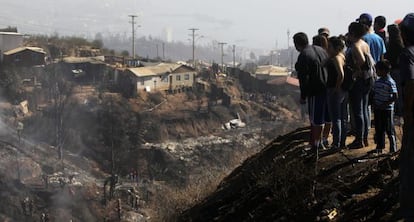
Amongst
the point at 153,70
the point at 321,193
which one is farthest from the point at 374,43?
the point at 153,70

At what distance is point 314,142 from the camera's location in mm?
6152

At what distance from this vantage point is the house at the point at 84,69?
Answer: 50500 mm

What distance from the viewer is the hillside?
4.13 meters

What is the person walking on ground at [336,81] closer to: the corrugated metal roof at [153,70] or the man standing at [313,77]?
the man standing at [313,77]

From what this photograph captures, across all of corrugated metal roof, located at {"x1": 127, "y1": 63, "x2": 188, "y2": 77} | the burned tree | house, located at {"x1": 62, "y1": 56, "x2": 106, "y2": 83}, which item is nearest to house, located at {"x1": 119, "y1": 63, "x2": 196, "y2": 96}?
corrugated metal roof, located at {"x1": 127, "y1": 63, "x2": 188, "y2": 77}

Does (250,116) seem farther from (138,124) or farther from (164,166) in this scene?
(164,166)

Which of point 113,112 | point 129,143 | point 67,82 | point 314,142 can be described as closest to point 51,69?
point 67,82

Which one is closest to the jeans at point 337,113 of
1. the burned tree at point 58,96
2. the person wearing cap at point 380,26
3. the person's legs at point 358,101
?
the person's legs at point 358,101

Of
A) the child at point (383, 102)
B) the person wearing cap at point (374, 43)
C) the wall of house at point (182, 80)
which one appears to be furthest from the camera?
the wall of house at point (182, 80)

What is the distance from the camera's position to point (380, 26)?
703cm

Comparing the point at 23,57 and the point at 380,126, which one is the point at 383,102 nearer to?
the point at 380,126

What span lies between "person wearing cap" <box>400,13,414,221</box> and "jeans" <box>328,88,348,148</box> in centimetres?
297

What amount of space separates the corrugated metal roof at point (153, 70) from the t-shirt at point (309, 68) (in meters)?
42.3

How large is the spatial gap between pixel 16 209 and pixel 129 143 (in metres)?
15.3
